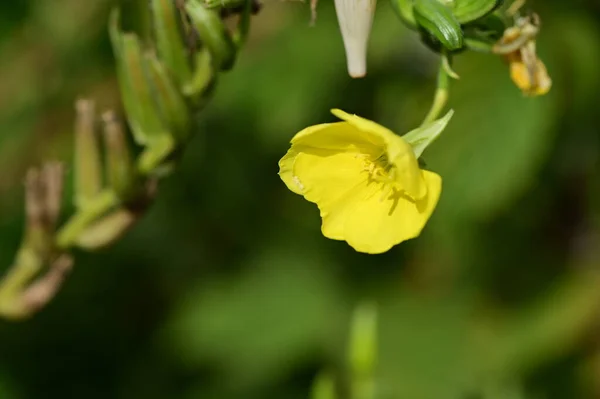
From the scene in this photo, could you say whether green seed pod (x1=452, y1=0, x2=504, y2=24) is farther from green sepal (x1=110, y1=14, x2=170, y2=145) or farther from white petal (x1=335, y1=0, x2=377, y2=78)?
green sepal (x1=110, y1=14, x2=170, y2=145)

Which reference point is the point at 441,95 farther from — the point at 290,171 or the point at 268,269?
the point at 268,269

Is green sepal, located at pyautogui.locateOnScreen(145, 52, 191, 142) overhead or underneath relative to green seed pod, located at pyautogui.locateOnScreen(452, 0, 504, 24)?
underneath

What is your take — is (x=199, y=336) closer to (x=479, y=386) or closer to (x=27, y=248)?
(x=479, y=386)

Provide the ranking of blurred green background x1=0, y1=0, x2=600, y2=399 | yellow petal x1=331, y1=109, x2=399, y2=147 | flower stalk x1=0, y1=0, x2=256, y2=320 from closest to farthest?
yellow petal x1=331, y1=109, x2=399, y2=147
flower stalk x1=0, y1=0, x2=256, y2=320
blurred green background x1=0, y1=0, x2=600, y2=399

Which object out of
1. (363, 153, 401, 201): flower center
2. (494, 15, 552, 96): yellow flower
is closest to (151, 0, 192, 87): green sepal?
(363, 153, 401, 201): flower center

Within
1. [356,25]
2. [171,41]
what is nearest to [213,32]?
[171,41]

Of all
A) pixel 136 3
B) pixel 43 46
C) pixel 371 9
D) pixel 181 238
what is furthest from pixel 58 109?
pixel 371 9

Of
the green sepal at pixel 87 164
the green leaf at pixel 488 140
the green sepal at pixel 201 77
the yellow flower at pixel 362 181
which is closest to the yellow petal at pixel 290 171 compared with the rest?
the yellow flower at pixel 362 181
